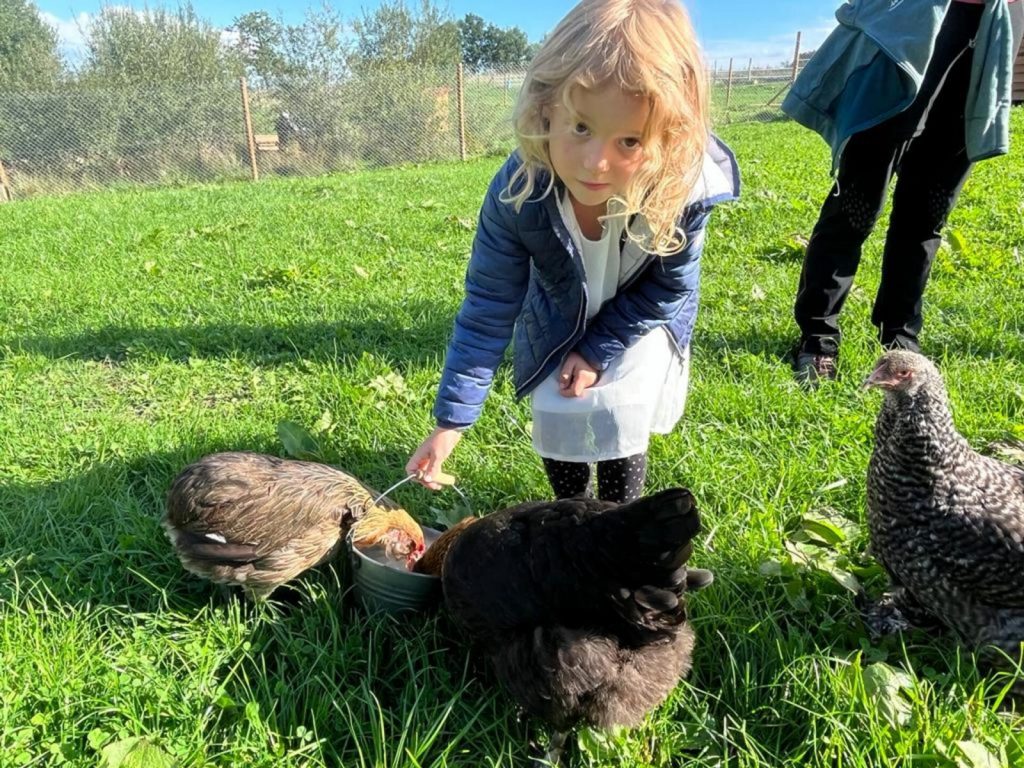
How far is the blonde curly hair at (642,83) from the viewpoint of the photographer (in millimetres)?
1459

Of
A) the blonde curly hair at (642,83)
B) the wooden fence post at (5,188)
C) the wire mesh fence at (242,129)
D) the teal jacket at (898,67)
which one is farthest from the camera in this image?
the wire mesh fence at (242,129)

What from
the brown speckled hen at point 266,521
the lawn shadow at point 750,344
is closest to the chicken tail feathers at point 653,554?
the brown speckled hen at point 266,521

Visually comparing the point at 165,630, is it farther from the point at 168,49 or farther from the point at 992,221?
the point at 168,49

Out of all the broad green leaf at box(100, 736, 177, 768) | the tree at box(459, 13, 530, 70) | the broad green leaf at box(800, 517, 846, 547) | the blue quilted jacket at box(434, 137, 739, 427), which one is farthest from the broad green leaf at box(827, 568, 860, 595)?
the tree at box(459, 13, 530, 70)

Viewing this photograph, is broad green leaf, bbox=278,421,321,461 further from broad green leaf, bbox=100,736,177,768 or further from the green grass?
broad green leaf, bbox=100,736,177,768

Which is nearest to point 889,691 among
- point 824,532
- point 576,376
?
point 824,532

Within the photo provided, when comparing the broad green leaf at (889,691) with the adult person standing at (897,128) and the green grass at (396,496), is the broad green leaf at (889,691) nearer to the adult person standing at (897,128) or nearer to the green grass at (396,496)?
the green grass at (396,496)

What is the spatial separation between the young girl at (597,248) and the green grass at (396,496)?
0.46 meters

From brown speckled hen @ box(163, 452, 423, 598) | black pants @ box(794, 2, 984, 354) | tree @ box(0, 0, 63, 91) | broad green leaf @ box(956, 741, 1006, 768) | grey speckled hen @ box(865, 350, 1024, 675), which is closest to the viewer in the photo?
broad green leaf @ box(956, 741, 1006, 768)

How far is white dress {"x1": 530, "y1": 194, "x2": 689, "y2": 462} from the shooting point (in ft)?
6.55

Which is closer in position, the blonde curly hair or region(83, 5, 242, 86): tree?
the blonde curly hair

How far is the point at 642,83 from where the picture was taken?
57.5 inches

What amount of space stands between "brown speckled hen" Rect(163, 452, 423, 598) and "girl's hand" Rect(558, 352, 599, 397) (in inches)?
26.8

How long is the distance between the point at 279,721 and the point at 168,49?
2260cm
